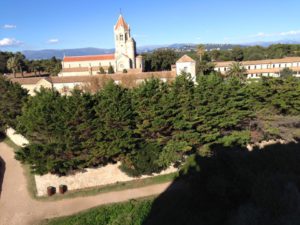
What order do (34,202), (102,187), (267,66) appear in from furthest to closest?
1. (267,66)
2. (102,187)
3. (34,202)

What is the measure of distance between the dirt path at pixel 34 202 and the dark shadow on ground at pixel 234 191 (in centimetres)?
212

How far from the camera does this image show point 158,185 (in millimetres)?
20484

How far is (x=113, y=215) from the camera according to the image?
16875 mm

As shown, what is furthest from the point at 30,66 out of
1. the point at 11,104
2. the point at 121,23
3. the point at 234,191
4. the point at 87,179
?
the point at 234,191

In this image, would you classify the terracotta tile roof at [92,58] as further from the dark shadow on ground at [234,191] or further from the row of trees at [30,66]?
the dark shadow on ground at [234,191]

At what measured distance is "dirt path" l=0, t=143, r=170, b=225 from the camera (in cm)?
1697

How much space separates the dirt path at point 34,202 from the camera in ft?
55.7

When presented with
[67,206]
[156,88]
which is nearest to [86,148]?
[67,206]

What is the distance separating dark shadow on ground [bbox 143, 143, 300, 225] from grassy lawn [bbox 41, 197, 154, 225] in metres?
0.57

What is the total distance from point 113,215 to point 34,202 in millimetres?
5584

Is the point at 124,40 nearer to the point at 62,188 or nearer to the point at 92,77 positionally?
the point at 92,77

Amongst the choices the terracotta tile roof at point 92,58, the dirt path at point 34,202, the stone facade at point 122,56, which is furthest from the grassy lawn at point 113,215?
the terracotta tile roof at point 92,58

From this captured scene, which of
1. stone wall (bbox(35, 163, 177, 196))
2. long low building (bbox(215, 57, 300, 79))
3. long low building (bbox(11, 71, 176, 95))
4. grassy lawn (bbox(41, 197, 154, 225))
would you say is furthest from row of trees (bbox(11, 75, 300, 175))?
long low building (bbox(215, 57, 300, 79))

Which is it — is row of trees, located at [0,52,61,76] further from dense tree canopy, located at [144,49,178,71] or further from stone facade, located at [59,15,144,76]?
dense tree canopy, located at [144,49,178,71]
